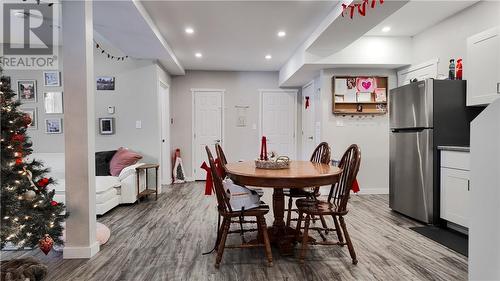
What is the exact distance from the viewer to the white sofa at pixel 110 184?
365 cm

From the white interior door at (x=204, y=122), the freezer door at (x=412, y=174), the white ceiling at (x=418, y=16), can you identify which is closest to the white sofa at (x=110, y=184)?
the white interior door at (x=204, y=122)

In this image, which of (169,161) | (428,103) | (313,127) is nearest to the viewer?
(428,103)

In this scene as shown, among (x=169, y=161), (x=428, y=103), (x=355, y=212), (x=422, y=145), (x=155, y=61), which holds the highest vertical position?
(x=155, y=61)

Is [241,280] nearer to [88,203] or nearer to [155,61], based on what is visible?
[88,203]

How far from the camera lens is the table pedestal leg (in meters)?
2.45

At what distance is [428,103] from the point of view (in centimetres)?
321

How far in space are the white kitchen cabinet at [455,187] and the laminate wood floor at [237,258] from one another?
418 millimetres

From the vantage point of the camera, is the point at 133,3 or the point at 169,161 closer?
the point at 133,3

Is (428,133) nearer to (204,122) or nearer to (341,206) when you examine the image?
(341,206)

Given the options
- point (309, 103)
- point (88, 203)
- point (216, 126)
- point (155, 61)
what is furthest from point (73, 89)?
point (309, 103)

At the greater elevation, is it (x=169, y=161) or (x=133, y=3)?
(x=133, y=3)

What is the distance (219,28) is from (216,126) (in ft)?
9.57

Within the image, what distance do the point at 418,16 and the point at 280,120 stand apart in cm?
348

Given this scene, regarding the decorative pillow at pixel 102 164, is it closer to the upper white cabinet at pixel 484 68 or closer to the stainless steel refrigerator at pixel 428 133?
the stainless steel refrigerator at pixel 428 133
